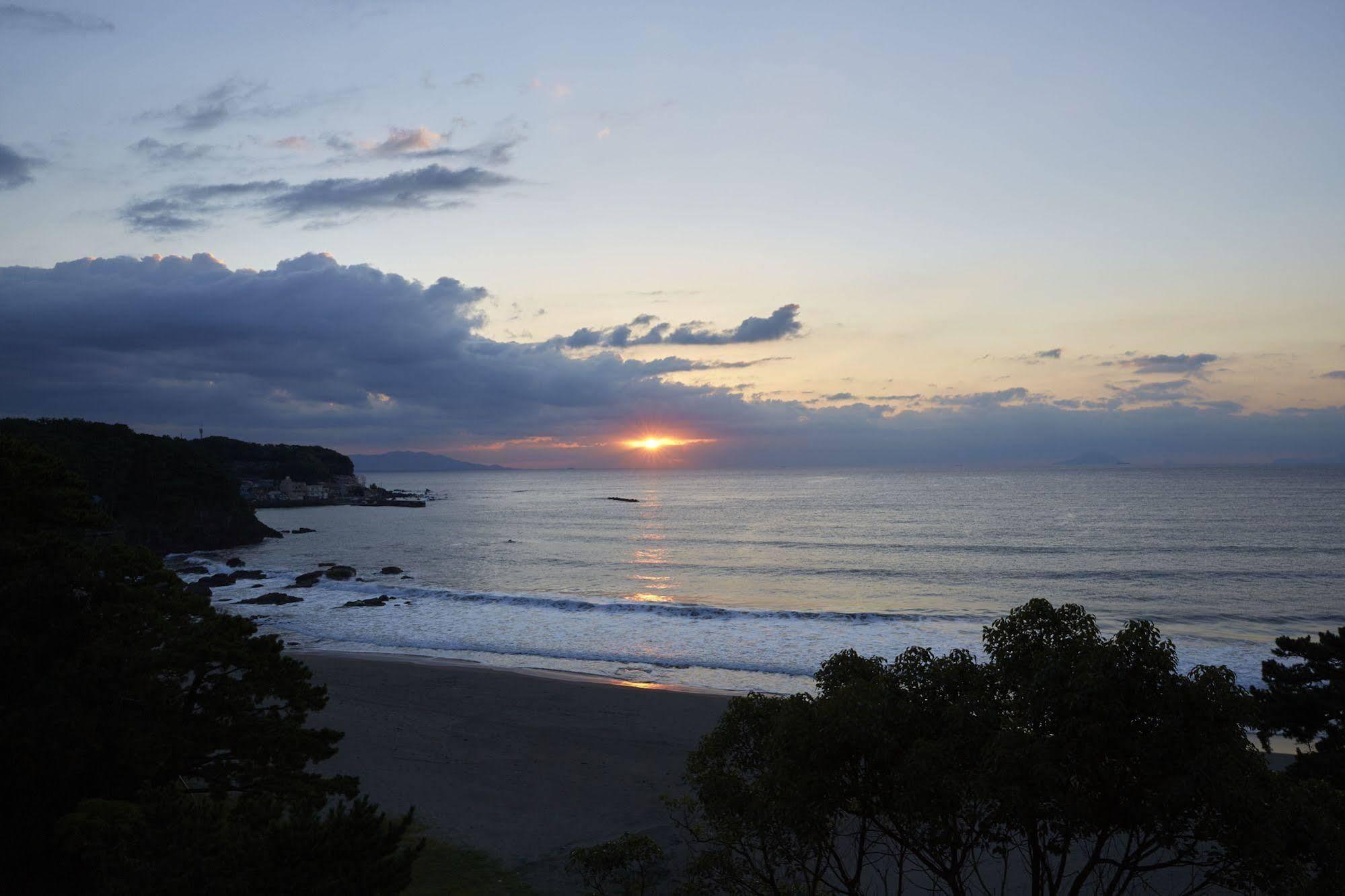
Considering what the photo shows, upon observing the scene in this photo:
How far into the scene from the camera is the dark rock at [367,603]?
4300 centimetres

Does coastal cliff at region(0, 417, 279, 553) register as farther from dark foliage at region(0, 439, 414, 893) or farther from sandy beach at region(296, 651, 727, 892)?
dark foliage at region(0, 439, 414, 893)

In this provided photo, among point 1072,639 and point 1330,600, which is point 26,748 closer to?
point 1072,639

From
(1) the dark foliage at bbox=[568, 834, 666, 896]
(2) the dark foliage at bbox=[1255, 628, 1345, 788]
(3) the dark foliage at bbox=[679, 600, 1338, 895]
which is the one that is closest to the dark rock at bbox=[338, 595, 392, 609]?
(1) the dark foliage at bbox=[568, 834, 666, 896]

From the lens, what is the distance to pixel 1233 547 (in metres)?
58.2

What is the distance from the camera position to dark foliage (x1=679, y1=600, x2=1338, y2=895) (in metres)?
6.59

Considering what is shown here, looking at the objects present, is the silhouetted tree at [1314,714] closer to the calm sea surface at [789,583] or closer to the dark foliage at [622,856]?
the dark foliage at [622,856]

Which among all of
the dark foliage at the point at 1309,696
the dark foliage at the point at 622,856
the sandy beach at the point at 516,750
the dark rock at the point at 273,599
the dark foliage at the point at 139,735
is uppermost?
the dark foliage at the point at 139,735

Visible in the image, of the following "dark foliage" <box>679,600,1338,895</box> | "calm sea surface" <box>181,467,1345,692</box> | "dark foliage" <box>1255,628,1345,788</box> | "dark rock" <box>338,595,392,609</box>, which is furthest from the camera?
"dark rock" <box>338,595,392,609</box>

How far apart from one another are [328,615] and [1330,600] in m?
52.8

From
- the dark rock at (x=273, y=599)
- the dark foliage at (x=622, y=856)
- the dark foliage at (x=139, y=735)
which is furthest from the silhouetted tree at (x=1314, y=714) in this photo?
the dark rock at (x=273, y=599)

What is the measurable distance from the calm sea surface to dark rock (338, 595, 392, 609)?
867 mm

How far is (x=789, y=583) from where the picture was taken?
49719 millimetres

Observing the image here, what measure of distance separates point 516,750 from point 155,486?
66118mm

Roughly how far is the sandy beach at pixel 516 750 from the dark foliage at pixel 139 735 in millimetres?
6447
